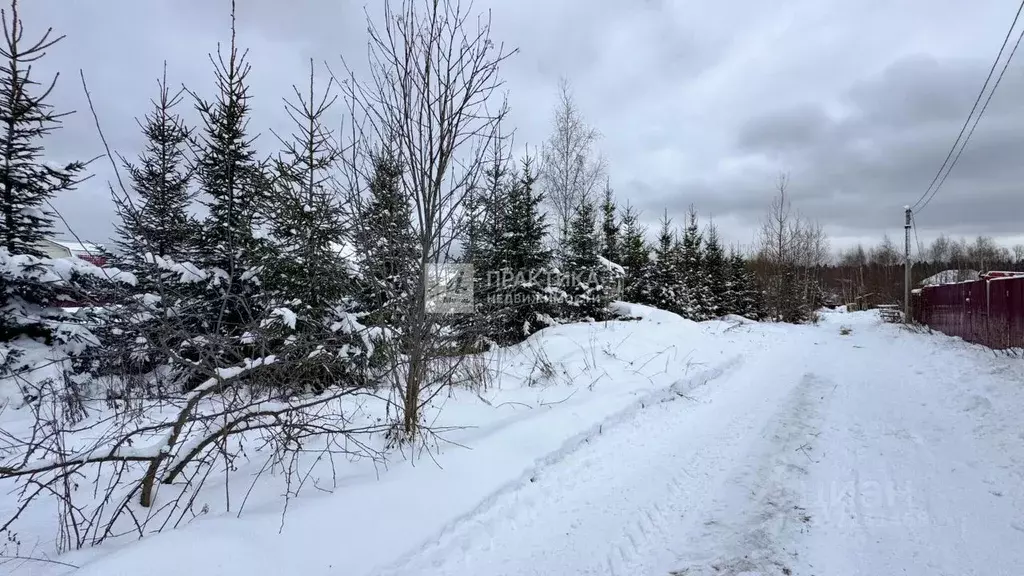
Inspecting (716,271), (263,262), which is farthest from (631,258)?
(263,262)

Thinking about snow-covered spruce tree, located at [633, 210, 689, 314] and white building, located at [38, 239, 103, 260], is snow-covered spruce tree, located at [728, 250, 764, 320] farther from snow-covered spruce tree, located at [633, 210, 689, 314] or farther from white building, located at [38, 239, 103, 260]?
white building, located at [38, 239, 103, 260]

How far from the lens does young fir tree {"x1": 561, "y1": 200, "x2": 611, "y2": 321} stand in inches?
612

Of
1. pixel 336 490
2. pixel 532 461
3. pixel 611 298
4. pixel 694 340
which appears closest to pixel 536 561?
pixel 532 461

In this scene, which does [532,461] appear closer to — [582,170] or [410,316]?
[410,316]

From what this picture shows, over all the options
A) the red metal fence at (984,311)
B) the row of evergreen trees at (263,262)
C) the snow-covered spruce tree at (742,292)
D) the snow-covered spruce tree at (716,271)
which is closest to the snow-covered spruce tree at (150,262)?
the row of evergreen trees at (263,262)

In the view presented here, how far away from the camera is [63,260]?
6918 mm

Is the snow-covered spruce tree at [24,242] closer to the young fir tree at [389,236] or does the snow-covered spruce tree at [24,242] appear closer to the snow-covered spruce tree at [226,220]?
the snow-covered spruce tree at [226,220]

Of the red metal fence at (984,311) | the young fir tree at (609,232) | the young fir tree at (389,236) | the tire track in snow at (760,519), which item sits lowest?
the tire track in snow at (760,519)

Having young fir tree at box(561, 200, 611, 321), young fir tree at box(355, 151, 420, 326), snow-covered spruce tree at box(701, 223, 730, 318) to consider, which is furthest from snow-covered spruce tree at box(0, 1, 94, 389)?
snow-covered spruce tree at box(701, 223, 730, 318)

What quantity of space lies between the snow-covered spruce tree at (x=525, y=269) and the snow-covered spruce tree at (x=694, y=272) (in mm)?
13065

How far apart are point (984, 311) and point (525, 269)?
44.0 ft

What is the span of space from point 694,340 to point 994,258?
8686 cm

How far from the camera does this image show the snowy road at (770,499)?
2.67 metres

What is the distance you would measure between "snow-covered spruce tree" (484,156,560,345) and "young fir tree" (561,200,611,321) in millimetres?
1626
